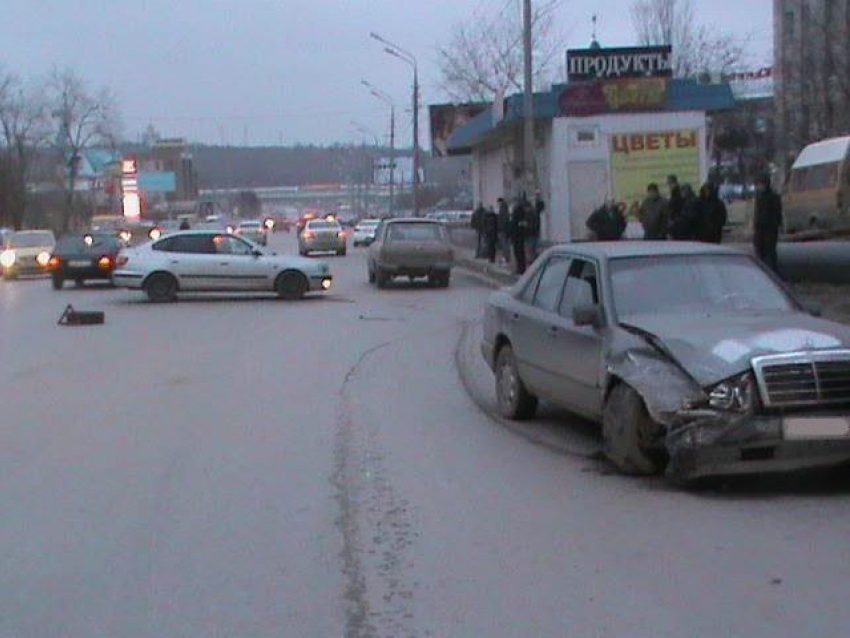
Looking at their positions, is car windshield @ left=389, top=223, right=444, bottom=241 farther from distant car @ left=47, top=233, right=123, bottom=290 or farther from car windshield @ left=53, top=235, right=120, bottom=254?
car windshield @ left=53, top=235, right=120, bottom=254

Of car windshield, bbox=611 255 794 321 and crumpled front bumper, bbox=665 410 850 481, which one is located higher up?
car windshield, bbox=611 255 794 321

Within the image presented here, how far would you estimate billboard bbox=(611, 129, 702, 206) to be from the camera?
45875 millimetres

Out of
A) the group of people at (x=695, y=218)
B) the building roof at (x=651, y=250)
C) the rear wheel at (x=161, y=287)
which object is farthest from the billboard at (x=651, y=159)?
the building roof at (x=651, y=250)

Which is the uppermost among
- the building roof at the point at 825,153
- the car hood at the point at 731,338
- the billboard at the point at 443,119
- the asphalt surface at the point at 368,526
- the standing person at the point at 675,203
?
the billboard at the point at 443,119

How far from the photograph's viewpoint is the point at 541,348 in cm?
1210

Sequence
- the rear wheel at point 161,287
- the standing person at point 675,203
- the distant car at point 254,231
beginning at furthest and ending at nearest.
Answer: the distant car at point 254,231 < the rear wheel at point 161,287 < the standing person at point 675,203

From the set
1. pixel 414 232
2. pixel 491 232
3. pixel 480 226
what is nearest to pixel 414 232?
pixel 414 232

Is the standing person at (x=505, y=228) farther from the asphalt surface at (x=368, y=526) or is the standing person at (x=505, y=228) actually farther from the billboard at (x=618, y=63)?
the asphalt surface at (x=368, y=526)

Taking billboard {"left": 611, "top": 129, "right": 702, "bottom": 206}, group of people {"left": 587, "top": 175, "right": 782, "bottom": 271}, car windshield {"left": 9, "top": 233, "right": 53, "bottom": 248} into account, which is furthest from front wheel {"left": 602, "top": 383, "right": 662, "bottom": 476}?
car windshield {"left": 9, "top": 233, "right": 53, "bottom": 248}

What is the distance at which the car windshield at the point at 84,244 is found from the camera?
37188 millimetres

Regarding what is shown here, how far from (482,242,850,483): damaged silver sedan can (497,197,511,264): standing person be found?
22.8m

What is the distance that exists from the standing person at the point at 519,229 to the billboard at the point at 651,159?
42.8ft

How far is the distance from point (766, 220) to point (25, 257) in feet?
97.0

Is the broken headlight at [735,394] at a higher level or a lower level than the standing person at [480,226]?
lower
